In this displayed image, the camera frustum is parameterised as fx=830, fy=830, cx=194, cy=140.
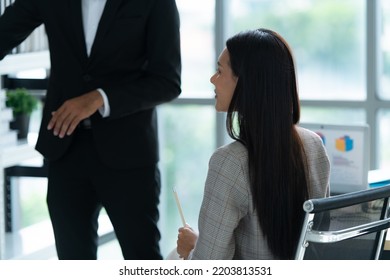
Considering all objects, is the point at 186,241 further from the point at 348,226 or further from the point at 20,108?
the point at 20,108

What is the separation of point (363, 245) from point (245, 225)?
264 millimetres

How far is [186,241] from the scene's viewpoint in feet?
6.95

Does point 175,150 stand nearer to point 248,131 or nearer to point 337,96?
point 337,96

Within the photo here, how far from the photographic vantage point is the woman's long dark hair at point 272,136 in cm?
183

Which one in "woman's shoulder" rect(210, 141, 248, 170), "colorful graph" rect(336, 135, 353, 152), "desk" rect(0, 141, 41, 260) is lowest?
"desk" rect(0, 141, 41, 260)

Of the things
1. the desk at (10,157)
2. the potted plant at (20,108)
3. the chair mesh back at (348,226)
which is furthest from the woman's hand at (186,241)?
the potted plant at (20,108)

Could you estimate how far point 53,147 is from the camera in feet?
8.57

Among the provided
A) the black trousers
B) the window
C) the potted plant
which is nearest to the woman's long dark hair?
the black trousers

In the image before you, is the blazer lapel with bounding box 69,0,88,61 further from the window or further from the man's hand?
the window

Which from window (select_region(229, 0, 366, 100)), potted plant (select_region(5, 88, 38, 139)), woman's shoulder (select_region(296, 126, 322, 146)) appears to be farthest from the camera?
window (select_region(229, 0, 366, 100))

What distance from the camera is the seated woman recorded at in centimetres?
182

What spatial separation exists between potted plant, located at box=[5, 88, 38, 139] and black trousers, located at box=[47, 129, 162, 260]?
1.07 meters

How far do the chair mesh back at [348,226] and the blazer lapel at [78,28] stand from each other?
3.88 ft

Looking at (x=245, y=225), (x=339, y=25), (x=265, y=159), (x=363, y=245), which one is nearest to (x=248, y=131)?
(x=265, y=159)
